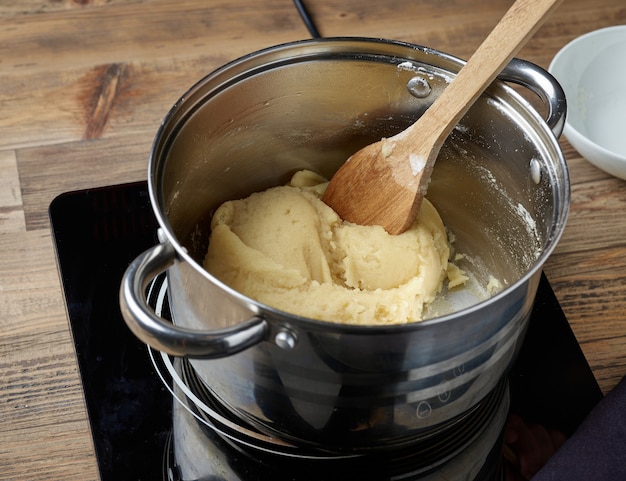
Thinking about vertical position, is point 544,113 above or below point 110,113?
above

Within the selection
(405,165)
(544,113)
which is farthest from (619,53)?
(405,165)

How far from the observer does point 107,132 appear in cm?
91

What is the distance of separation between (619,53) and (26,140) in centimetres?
69

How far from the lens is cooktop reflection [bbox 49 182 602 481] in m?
0.67

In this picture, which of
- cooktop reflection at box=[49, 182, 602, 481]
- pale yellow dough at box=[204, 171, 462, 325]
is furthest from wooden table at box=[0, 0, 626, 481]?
pale yellow dough at box=[204, 171, 462, 325]

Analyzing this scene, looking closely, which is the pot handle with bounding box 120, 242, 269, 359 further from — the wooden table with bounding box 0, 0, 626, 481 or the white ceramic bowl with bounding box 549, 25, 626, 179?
the white ceramic bowl with bounding box 549, 25, 626, 179

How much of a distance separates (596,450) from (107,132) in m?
0.59

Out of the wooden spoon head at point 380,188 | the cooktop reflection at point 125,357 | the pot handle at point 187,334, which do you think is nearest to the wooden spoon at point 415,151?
the wooden spoon head at point 380,188

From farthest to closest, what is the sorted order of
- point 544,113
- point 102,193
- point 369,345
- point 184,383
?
point 544,113
point 102,193
point 184,383
point 369,345

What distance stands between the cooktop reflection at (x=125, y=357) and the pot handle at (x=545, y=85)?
194 millimetres

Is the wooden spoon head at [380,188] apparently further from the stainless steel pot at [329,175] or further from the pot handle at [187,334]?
the pot handle at [187,334]

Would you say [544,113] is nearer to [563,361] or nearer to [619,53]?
[619,53]

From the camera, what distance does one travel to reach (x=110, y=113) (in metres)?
0.93

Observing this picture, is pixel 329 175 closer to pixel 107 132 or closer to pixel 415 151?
pixel 415 151
